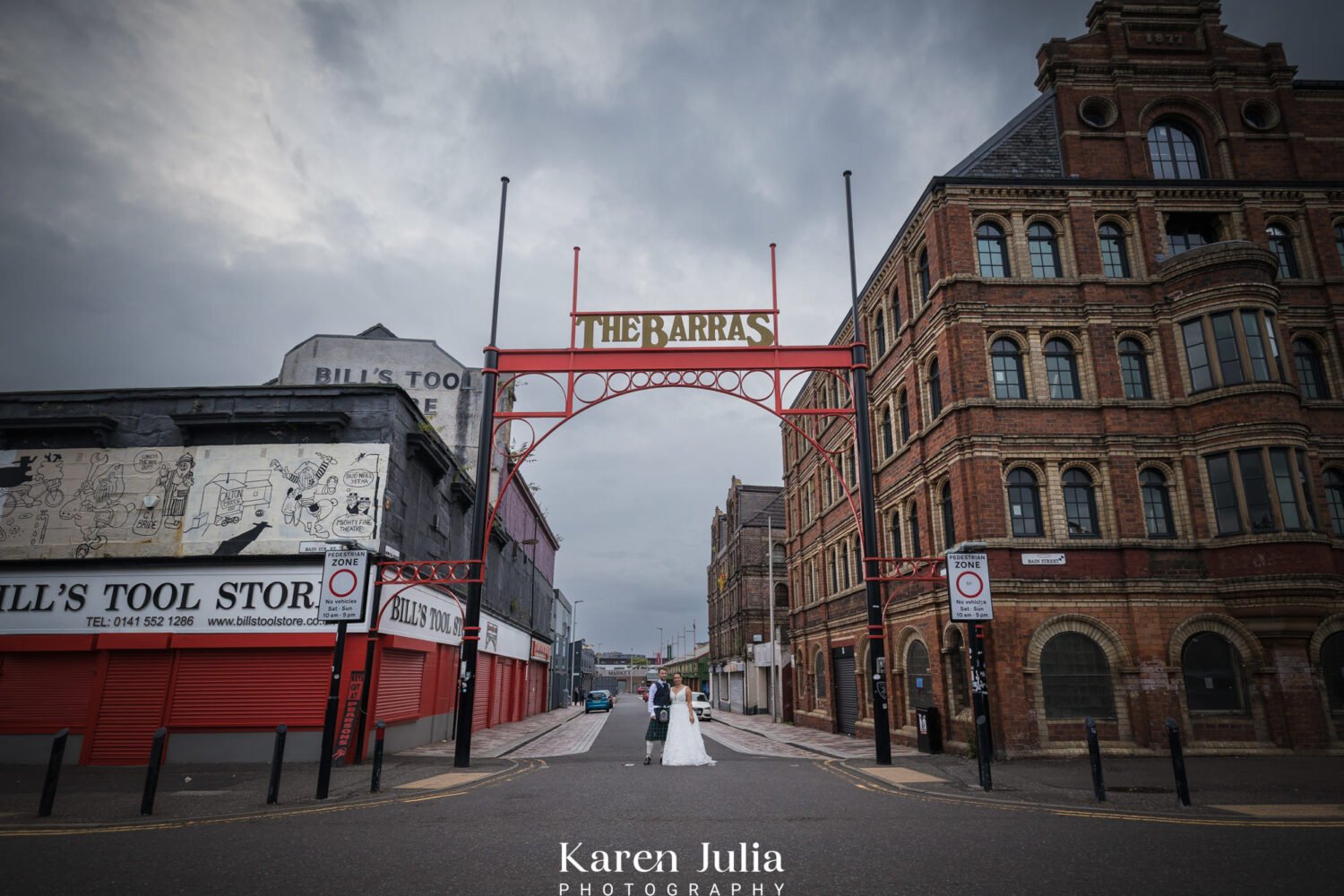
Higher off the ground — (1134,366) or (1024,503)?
(1134,366)

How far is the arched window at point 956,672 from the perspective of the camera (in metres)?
18.5

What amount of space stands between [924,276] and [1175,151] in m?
8.12

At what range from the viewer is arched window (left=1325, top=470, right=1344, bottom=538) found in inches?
737

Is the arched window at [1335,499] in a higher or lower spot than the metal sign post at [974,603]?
higher

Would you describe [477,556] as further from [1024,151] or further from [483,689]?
[1024,151]

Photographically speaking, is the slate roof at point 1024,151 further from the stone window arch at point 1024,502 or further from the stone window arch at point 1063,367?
the stone window arch at point 1024,502

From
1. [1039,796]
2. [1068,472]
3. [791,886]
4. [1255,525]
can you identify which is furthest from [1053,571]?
Result: [791,886]

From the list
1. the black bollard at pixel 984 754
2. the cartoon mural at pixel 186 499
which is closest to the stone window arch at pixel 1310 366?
the black bollard at pixel 984 754

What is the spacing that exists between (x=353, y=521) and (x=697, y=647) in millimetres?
81812

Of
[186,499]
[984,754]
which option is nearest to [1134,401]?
[984,754]

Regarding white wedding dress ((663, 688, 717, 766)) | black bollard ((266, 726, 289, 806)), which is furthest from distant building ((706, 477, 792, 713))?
black bollard ((266, 726, 289, 806))

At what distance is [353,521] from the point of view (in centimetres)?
1681

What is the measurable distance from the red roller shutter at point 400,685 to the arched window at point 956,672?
13582 millimetres

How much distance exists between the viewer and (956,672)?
61.7 ft
